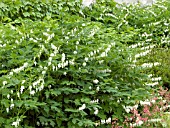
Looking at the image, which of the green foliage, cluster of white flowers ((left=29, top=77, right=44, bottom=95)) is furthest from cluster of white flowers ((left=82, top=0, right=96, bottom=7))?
cluster of white flowers ((left=29, top=77, right=44, bottom=95))

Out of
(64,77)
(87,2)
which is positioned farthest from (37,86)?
(87,2)

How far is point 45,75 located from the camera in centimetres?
356

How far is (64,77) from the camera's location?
3760 millimetres

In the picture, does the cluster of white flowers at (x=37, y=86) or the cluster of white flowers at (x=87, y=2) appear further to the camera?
the cluster of white flowers at (x=87, y=2)

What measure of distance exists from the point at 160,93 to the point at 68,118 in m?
1.49

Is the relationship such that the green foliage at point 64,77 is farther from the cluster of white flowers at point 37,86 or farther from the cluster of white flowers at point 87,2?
the cluster of white flowers at point 87,2

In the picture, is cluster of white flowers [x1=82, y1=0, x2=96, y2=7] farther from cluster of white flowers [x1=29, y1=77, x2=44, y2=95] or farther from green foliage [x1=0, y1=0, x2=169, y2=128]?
cluster of white flowers [x1=29, y1=77, x2=44, y2=95]

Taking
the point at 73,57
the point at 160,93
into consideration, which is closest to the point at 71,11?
the point at 160,93

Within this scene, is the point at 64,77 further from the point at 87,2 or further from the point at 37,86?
the point at 87,2

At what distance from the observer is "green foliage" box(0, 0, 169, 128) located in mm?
3316

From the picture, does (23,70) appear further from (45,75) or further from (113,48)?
(113,48)

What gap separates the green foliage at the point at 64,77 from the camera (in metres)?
3.32

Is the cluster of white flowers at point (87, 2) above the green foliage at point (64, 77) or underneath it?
above

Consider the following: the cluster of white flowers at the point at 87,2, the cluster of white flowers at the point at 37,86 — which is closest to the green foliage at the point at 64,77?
the cluster of white flowers at the point at 37,86
